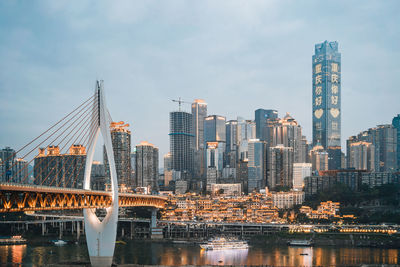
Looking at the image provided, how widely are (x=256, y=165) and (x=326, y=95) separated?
5546 centimetres

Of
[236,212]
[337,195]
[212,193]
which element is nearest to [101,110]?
[236,212]

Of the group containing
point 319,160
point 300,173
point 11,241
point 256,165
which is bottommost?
point 11,241

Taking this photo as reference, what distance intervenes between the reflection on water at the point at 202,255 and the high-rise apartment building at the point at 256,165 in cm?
5328

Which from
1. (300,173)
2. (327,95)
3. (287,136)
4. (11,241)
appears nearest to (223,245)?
(11,241)

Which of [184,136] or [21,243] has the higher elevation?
[184,136]

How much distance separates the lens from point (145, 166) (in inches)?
4375

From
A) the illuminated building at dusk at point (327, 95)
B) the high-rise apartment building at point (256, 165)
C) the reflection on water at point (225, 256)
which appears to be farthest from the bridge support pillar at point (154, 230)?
the illuminated building at dusk at point (327, 95)

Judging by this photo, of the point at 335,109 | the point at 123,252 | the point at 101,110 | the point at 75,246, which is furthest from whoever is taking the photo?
the point at 335,109

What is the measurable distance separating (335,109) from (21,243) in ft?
391

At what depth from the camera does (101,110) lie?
3203cm

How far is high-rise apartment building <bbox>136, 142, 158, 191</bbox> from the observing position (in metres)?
110

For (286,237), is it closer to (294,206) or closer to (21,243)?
(294,206)

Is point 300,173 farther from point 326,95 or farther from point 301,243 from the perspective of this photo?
point 326,95

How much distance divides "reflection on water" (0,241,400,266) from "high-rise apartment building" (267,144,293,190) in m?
49.2
